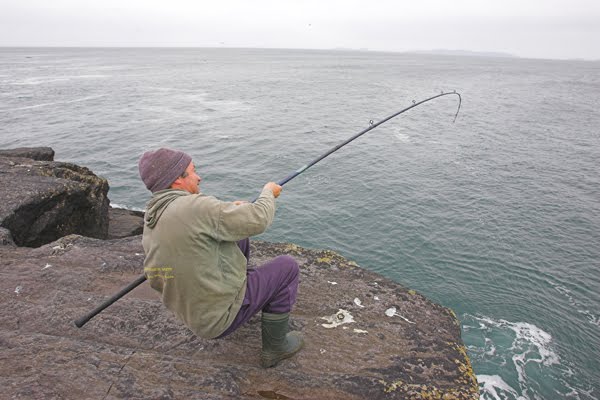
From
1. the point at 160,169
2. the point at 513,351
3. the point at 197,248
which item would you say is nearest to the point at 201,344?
the point at 197,248

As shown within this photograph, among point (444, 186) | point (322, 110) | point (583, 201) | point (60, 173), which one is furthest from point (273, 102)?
point (60, 173)

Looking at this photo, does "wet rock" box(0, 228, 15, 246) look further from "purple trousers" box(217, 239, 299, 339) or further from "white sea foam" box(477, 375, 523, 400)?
"white sea foam" box(477, 375, 523, 400)

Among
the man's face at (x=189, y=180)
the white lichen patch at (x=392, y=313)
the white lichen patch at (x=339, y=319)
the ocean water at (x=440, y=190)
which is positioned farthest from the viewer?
the ocean water at (x=440, y=190)

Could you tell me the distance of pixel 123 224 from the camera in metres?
12.7

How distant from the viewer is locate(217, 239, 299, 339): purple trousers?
3436 millimetres

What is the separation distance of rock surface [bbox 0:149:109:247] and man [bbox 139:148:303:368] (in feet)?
19.7

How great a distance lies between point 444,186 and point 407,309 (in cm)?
1900

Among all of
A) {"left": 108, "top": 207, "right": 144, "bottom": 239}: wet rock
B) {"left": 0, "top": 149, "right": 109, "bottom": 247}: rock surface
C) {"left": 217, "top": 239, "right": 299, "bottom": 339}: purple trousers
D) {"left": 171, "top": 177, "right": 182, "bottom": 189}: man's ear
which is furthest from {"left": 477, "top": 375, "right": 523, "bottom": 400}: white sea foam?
{"left": 108, "top": 207, "right": 144, "bottom": 239}: wet rock

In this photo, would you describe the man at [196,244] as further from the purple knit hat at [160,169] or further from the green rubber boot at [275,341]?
the green rubber boot at [275,341]

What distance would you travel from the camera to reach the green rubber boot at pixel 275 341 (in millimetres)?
3715

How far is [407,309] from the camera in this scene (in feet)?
16.4

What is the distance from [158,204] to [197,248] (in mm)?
465

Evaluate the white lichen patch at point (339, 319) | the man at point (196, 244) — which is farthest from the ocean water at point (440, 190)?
the man at point (196, 244)

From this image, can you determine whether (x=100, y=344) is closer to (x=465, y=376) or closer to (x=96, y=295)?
(x=96, y=295)
